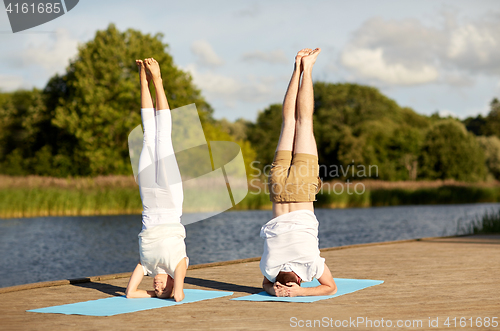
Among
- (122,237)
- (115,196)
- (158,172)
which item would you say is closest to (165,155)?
(158,172)

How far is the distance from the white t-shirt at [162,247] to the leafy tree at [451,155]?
4148 cm

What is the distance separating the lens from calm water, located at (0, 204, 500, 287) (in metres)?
11.3

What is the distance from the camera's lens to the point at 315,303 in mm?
3932

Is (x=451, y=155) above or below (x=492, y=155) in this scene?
above

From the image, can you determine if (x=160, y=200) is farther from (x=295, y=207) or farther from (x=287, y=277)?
(x=287, y=277)

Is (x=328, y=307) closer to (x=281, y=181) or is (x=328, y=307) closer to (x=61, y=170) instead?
(x=281, y=181)

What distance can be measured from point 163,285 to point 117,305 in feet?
1.25

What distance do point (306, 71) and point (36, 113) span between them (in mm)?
34965

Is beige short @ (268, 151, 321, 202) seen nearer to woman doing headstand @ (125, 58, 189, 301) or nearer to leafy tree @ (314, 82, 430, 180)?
woman doing headstand @ (125, 58, 189, 301)

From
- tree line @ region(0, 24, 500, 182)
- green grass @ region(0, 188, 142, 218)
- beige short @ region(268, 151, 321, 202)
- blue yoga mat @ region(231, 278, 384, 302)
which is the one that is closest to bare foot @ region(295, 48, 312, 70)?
beige short @ region(268, 151, 321, 202)

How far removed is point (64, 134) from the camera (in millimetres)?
34875

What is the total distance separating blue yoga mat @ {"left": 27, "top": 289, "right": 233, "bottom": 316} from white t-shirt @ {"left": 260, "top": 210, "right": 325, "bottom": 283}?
510mm

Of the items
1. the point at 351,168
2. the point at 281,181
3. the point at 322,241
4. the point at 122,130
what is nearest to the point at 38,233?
the point at 322,241

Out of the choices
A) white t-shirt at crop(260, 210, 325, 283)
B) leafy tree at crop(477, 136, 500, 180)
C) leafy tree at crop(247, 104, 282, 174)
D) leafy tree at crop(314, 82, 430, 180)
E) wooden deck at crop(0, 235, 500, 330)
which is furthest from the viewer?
leafy tree at crop(477, 136, 500, 180)
